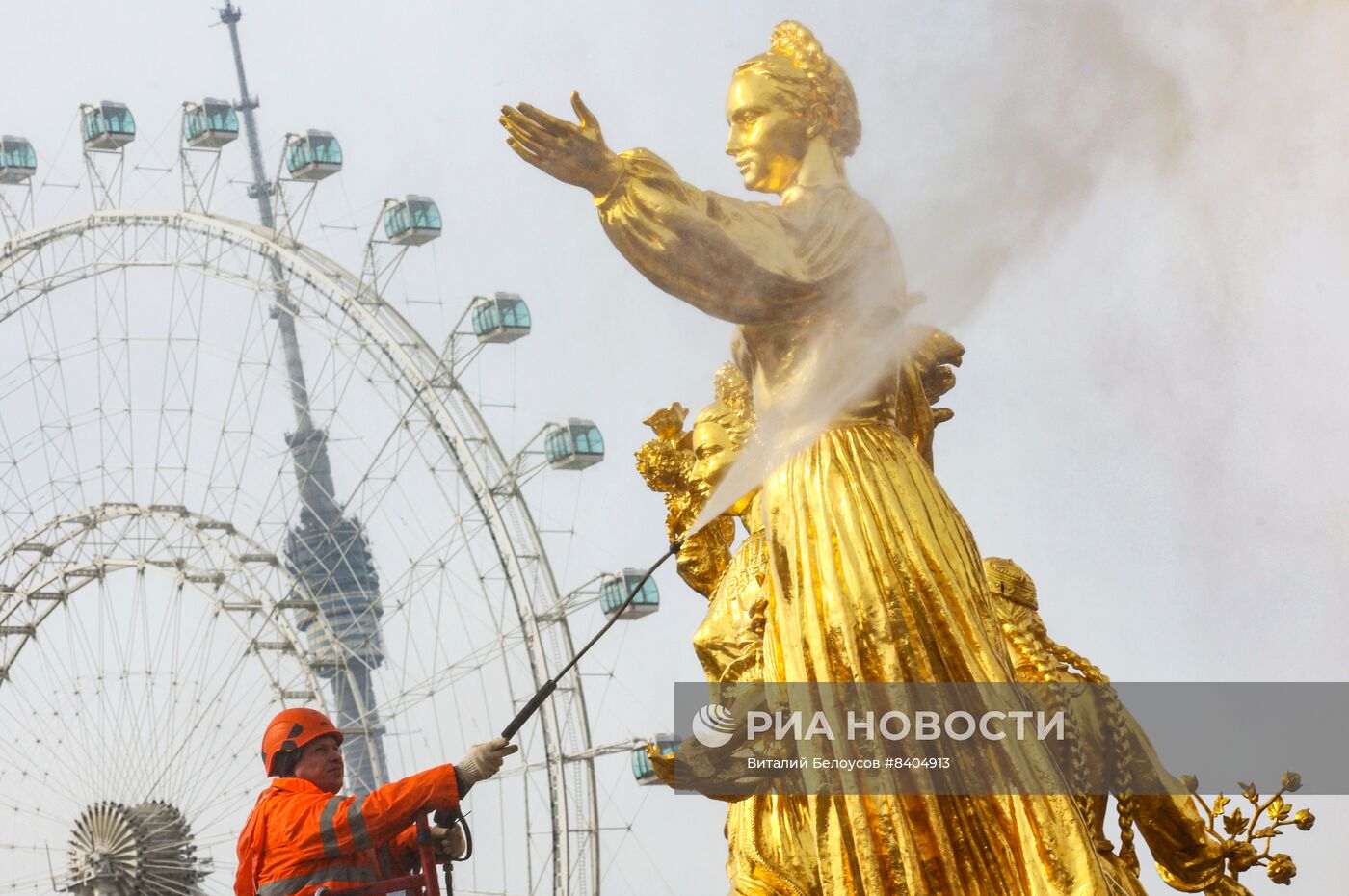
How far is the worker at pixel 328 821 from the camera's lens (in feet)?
20.5

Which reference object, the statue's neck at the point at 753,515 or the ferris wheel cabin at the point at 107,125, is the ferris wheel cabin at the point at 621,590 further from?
the statue's neck at the point at 753,515

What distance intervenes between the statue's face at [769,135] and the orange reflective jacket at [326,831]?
2166 millimetres

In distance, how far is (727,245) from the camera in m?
6.50

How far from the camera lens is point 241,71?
37.4m

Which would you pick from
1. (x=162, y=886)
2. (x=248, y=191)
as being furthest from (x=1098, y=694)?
(x=248, y=191)

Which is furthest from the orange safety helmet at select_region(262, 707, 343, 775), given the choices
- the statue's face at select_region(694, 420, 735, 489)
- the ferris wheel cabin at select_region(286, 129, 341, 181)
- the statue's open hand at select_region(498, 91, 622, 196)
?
the ferris wheel cabin at select_region(286, 129, 341, 181)

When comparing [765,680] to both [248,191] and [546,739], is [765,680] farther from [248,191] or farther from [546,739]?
[248,191]

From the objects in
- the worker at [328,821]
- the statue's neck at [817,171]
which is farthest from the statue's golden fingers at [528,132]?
the worker at [328,821]

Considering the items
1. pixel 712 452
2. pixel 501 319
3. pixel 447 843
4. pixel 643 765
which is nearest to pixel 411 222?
pixel 501 319

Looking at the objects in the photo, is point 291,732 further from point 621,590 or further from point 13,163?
point 13,163

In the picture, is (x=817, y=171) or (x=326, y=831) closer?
(x=326, y=831)

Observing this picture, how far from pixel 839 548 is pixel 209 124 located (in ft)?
70.2

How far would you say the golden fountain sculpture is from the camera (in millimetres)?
6094

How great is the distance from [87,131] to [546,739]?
9.23m
